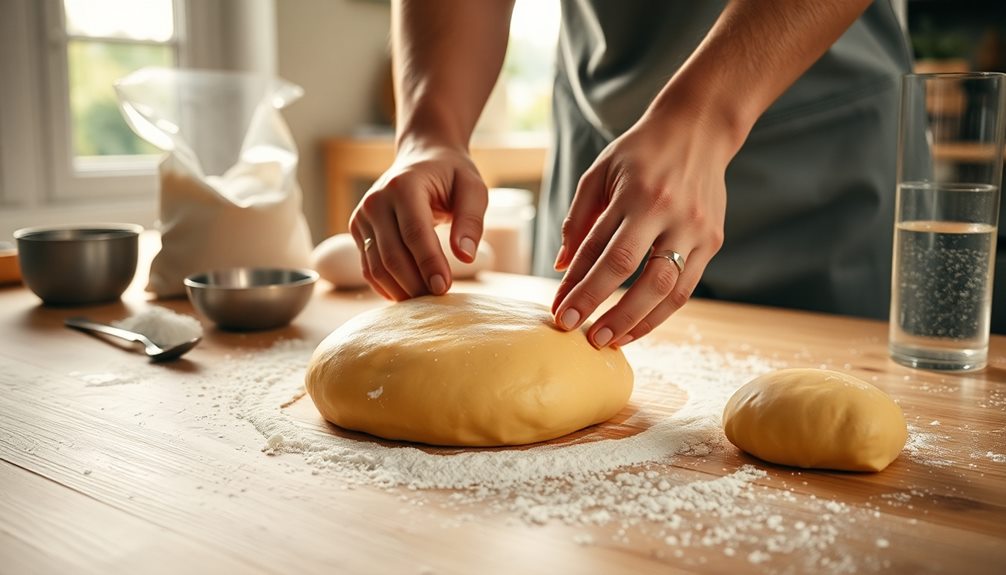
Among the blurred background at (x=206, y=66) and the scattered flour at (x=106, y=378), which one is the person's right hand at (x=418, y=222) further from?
the blurred background at (x=206, y=66)

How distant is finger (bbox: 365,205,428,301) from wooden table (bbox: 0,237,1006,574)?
7.7 inches

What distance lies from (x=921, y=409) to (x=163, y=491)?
29.2 inches

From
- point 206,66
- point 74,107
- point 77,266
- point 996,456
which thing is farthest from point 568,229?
point 206,66

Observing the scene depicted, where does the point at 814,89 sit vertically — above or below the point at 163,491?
above

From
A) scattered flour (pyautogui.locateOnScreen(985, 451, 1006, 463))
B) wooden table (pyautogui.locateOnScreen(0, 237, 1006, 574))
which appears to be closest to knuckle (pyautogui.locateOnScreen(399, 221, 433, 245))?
wooden table (pyautogui.locateOnScreen(0, 237, 1006, 574))

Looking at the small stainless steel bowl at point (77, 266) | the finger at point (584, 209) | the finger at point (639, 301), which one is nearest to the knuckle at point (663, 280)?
the finger at point (639, 301)

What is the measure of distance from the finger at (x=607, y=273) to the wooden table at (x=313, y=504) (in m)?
0.13

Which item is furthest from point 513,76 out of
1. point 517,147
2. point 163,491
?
point 163,491

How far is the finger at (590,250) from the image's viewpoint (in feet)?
2.83

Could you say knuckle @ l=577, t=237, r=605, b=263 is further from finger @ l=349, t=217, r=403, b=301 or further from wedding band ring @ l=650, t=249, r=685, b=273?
finger @ l=349, t=217, r=403, b=301

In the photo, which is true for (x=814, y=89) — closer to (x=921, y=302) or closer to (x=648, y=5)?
(x=648, y=5)

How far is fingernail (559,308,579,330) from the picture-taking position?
2.80 ft

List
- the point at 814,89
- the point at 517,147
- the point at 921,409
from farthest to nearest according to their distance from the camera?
the point at 517,147, the point at 814,89, the point at 921,409

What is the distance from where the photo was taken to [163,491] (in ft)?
2.19
